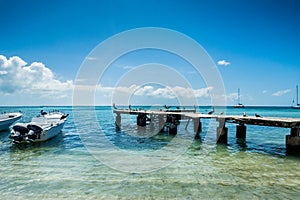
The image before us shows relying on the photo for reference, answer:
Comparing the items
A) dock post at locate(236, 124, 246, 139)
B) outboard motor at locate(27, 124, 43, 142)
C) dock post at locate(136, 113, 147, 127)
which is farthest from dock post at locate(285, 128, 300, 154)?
dock post at locate(136, 113, 147, 127)

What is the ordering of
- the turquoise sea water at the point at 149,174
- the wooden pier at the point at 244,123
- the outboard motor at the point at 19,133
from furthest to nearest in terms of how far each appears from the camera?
the outboard motor at the point at 19,133 → the wooden pier at the point at 244,123 → the turquoise sea water at the point at 149,174

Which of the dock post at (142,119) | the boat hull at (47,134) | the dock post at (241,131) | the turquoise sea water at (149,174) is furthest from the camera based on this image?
the dock post at (142,119)

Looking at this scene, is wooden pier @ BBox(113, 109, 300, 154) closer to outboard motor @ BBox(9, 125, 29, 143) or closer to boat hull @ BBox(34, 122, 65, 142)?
boat hull @ BBox(34, 122, 65, 142)

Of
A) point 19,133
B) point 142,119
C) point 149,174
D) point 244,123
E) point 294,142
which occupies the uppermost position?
point 244,123

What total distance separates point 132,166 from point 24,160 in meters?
5.90

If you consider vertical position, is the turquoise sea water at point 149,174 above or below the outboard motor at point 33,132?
below

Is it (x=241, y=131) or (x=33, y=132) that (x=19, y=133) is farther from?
(x=241, y=131)

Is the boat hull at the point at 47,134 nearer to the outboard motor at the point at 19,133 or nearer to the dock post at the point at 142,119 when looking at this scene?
the outboard motor at the point at 19,133

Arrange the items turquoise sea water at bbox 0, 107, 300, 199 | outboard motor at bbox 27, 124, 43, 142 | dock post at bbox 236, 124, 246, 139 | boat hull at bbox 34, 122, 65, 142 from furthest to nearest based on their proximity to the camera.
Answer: dock post at bbox 236, 124, 246, 139, boat hull at bbox 34, 122, 65, 142, outboard motor at bbox 27, 124, 43, 142, turquoise sea water at bbox 0, 107, 300, 199

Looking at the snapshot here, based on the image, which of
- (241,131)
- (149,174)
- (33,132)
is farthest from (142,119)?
(149,174)

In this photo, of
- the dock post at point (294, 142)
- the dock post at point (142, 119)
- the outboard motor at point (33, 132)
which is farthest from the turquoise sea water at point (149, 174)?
the dock post at point (142, 119)

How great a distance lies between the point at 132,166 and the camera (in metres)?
11.5

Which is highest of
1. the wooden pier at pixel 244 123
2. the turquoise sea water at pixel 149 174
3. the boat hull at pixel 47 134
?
the wooden pier at pixel 244 123

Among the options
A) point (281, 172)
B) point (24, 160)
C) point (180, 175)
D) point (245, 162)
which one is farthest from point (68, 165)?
point (281, 172)
